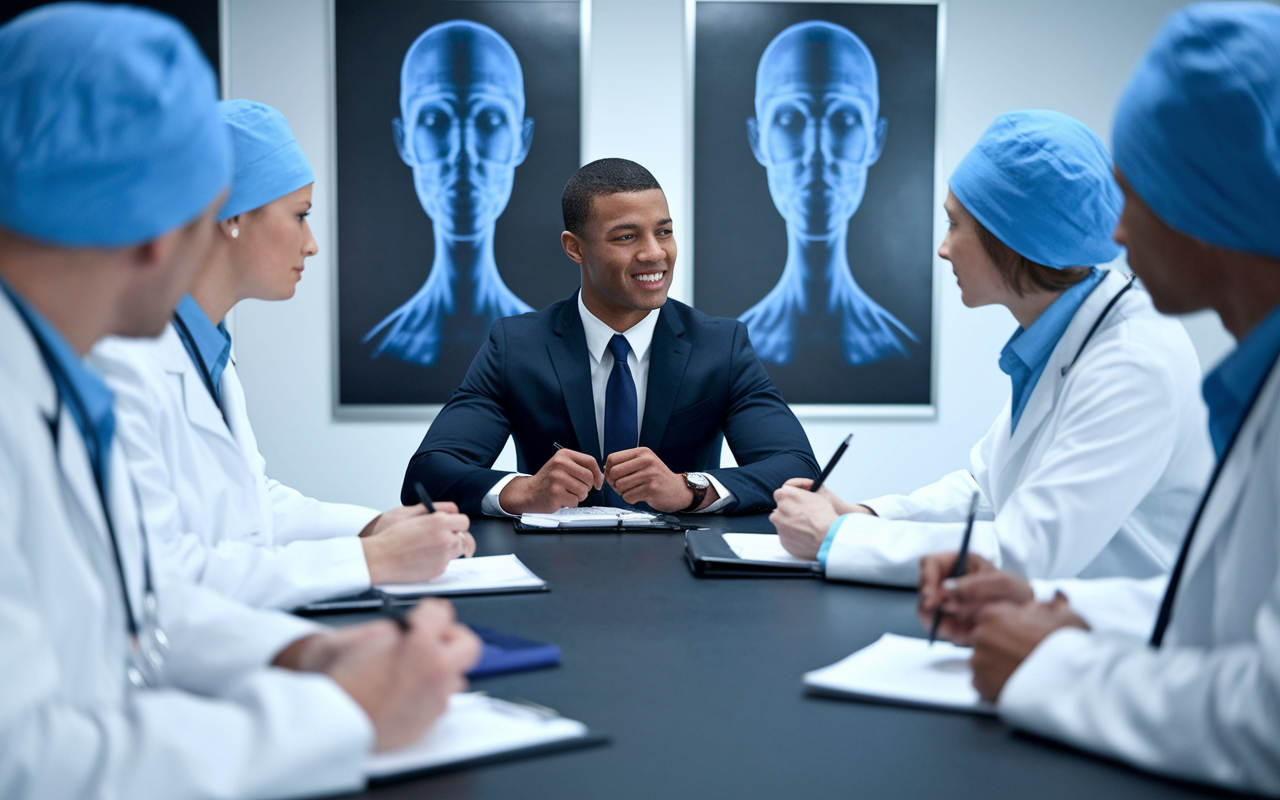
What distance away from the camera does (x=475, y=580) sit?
1.82 metres

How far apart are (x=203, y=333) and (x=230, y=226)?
0.90 feet

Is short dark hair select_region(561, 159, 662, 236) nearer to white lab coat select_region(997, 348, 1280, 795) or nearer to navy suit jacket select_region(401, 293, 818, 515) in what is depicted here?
navy suit jacket select_region(401, 293, 818, 515)

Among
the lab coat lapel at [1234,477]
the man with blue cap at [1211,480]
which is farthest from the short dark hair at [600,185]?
the lab coat lapel at [1234,477]

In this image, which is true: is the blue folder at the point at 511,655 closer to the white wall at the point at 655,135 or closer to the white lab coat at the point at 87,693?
the white lab coat at the point at 87,693

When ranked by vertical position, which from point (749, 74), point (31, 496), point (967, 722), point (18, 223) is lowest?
point (967, 722)

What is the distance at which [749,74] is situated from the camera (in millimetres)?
4844

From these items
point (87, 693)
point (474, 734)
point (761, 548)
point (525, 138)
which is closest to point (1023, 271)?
point (761, 548)

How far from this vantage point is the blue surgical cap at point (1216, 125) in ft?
3.65

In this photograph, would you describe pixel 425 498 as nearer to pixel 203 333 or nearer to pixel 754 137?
pixel 203 333

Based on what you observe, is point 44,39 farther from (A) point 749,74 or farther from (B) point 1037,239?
(A) point 749,74

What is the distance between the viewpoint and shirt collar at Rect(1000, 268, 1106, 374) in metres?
2.15

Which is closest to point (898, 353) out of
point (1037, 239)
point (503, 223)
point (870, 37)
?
point (870, 37)

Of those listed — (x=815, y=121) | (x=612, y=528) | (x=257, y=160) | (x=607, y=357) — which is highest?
(x=815, y=121)

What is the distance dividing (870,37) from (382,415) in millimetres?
3004
